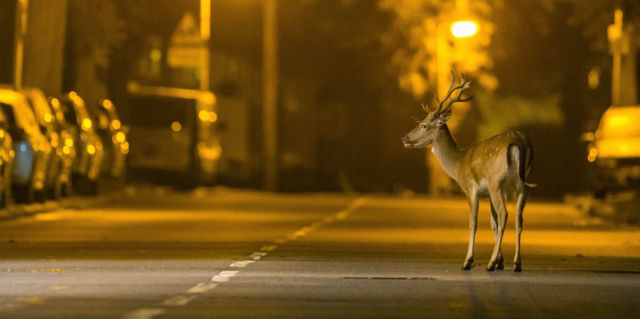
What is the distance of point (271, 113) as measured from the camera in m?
63.4

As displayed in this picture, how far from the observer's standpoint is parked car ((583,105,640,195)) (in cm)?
4062

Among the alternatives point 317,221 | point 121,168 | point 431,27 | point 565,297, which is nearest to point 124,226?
point 317,221

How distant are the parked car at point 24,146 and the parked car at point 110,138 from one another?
8314 mm

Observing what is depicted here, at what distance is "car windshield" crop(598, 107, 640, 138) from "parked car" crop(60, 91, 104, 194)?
11.7m

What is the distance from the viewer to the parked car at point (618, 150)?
40.6 m

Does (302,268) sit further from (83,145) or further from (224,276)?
(83,145)

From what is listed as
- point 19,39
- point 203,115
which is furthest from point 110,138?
point 203,115

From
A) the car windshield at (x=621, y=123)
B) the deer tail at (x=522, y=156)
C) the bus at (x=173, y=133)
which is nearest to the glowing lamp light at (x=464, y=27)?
the car windshield at (x=621, y=123)

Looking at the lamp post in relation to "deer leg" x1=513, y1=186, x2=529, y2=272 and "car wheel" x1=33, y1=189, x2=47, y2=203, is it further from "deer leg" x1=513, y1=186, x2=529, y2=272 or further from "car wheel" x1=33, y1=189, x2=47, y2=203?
"deer leg" x1=513, y1=186, x2=529, y2=272

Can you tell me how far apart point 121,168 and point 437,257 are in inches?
1053

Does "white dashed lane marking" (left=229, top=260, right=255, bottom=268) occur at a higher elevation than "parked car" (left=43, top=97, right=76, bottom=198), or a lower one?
lower

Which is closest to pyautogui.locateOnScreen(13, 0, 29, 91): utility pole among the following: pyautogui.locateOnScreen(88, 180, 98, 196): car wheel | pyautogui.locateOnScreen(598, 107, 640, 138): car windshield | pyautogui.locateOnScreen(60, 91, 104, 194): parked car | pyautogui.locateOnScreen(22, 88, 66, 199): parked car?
pyautogui.locateOnScreen(22, 88, 66, 199): parked car

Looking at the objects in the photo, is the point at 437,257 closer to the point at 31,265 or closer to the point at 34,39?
the point at 31,265

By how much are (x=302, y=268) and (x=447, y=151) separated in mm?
2184
